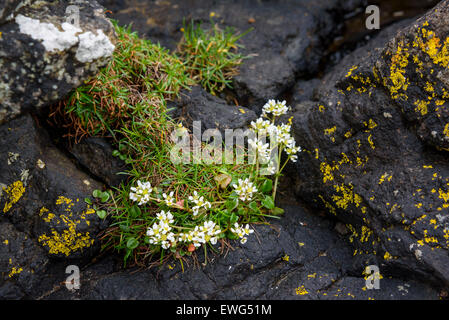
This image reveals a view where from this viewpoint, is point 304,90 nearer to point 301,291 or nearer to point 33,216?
point 301,291

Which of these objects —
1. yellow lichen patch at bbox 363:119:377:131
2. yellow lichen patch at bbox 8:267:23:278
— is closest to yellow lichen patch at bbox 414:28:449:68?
yellow lichen patch at bbox 363:119:377:131

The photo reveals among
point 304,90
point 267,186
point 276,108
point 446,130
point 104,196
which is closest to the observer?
point 446,130

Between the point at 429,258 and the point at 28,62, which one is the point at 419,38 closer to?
the point at 429,258

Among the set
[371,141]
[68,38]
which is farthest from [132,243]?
[371,141]

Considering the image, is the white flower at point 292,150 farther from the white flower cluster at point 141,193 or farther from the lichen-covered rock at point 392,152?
the white flower cluster at point 141,193

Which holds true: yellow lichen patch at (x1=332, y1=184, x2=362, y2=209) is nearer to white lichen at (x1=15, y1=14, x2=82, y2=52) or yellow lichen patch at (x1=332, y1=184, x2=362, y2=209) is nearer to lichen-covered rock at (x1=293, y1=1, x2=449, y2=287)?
lichen-covered rock at (x1=293, y1=1, x2=449, y2=287)

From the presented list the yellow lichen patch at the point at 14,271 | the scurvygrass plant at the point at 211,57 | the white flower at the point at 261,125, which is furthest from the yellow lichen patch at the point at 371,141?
the yellow lichen patch at the point at 14,271
